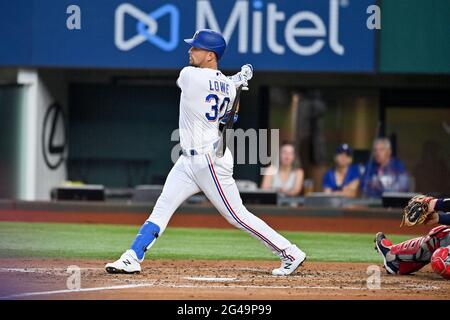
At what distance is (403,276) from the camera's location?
29.4ft

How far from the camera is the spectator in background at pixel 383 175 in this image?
1730 cm

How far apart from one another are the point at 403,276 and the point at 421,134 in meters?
10.2

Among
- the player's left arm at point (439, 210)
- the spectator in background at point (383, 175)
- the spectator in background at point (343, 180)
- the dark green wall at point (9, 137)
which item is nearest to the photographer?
the player's left arm at point (439, 210)

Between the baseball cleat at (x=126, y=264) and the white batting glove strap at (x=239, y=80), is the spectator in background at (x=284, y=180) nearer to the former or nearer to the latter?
the white batting glove strap at (x=239, y=80)

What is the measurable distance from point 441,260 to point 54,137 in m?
11.6

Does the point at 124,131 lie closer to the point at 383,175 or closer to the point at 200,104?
the point at 383,175

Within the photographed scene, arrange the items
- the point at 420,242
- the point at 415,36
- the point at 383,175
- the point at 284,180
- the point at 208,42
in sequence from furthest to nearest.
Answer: the point at 415,36 < the point at 383,175 < the point at 284,180 < the point at 420,242 < the point at 208,42

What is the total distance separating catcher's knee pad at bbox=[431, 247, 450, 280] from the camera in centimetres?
846

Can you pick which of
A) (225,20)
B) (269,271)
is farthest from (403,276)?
(225,20)

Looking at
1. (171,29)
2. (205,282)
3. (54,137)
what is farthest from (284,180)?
(205,282)

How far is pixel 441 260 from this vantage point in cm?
846

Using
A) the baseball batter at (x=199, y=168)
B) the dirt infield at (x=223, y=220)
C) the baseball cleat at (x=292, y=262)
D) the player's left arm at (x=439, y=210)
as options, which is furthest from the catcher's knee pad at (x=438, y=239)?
the dirt infield at (x=223, y=220)

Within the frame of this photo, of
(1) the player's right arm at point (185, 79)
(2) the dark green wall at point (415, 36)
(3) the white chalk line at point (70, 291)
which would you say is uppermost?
(2) the dark green wall at point (415, 36)

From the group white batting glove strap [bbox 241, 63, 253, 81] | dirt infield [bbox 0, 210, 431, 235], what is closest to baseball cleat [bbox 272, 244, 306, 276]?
white batting glove strap [bbox 241, 63, 253, 81]
